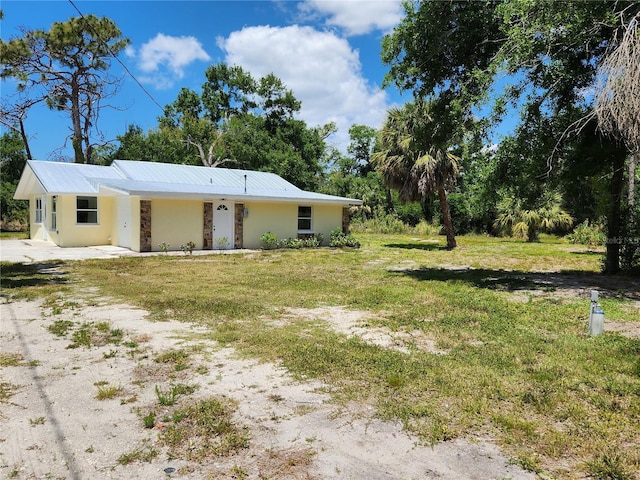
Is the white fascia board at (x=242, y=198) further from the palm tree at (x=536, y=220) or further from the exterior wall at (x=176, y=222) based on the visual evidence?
the palm tree at (x=536, y=220)

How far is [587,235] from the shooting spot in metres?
24.6

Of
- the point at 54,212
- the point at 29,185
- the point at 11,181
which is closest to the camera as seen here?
the point at 54,212

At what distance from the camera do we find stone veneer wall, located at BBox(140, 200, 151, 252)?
16.3m

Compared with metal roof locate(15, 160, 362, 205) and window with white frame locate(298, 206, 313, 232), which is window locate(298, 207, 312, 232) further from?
metal roof locate(15, 160, 362, 205)

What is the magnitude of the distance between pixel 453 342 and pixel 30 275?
10078 mm

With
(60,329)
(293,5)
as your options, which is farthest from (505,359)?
(293,5)

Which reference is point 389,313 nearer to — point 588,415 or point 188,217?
point 588,415

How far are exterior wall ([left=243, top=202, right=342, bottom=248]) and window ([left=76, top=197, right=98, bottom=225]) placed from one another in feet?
21.2

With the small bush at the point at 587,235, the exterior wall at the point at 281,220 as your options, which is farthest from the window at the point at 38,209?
the small bush at the point at 587,235

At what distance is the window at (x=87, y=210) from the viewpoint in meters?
18.8

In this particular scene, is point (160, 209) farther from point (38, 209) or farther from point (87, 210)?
point (38, 209)

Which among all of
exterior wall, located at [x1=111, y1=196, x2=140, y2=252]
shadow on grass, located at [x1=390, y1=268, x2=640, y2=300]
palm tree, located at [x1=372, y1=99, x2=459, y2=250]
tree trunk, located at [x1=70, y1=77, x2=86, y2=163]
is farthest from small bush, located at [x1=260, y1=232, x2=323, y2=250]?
tree trunk, located at [x1=70, y1=77, x2=86, y2=163]

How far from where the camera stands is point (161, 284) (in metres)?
Answer: 9.66

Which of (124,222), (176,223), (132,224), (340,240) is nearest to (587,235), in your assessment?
(340,240)
